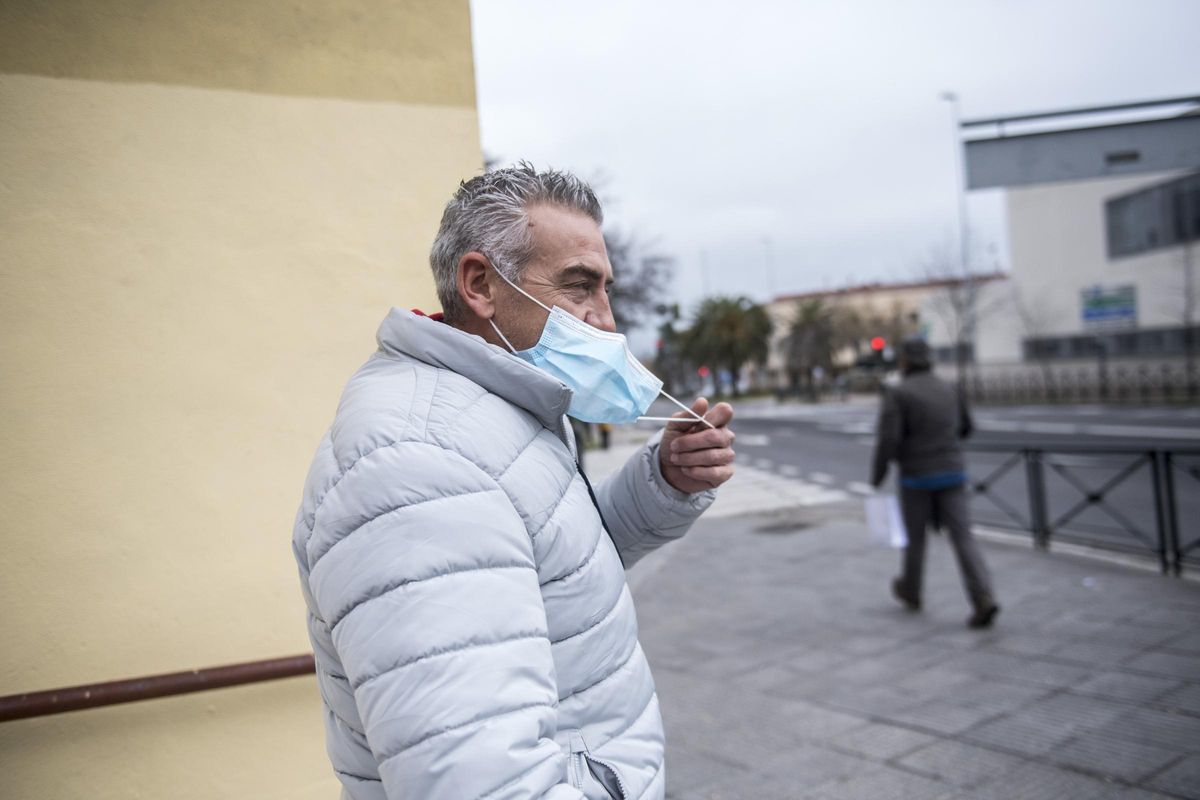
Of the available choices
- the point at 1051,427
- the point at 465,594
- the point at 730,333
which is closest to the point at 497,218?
the point at 465,594

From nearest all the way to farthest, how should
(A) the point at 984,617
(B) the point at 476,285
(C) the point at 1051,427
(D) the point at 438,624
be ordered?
(D) the point at 438,624, (B) the point at 476,285, (A) the point at 984,617, (C) the point at 1051,427

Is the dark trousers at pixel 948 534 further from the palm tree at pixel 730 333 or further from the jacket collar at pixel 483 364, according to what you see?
the palm tree at pixel 730 333

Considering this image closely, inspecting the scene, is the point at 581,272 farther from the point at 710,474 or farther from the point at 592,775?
the point at 592,775

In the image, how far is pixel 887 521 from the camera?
21.5 feet

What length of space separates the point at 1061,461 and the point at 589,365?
15.2 metres

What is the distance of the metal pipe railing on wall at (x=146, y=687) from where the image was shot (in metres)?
2.20

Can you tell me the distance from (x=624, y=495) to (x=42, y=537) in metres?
1.56

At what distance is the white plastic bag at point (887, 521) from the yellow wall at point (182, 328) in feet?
15.1

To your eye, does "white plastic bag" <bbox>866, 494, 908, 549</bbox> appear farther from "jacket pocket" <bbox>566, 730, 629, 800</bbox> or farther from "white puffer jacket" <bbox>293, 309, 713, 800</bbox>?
"jacket pocket" <bbox>566, 730, 629, 800</bbox>

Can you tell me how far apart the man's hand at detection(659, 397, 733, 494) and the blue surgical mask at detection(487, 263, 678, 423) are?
13cm

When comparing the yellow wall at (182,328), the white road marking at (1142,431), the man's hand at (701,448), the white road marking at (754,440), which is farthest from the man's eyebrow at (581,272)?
the white road marking at (754,440)

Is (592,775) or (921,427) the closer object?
(592,775)

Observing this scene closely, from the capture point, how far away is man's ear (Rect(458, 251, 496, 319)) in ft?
5.11

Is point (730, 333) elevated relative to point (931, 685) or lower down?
elevated
